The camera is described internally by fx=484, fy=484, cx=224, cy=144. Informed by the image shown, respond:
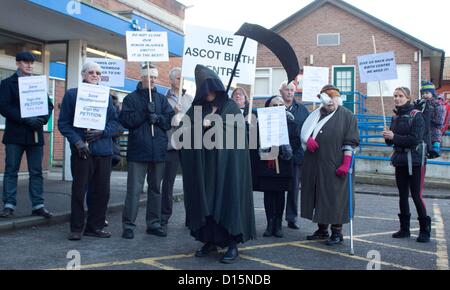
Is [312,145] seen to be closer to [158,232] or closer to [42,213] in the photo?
[158,232]

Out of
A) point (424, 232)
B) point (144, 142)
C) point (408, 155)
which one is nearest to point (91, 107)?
point (144, 142)

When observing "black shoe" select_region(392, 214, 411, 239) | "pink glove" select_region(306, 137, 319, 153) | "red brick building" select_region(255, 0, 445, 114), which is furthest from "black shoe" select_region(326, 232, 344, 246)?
"red brick building" select_region(255, 0, 445, 114)

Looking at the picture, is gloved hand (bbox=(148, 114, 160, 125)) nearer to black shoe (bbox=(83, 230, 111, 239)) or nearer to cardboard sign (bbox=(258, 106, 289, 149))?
cardboard sign (bbox=(258, 106, 289, 149))

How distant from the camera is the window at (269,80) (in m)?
25.7

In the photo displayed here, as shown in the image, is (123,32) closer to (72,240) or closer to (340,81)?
(72,240)

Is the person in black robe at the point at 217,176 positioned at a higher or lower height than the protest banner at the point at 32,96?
lower

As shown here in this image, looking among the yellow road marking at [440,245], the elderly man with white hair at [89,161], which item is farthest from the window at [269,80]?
the elderly man with white hair at [89,161]

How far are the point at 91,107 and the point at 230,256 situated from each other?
2.50 metres

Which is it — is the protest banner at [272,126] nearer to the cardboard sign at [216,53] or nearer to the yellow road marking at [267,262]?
the cardboard sign at [216,53]

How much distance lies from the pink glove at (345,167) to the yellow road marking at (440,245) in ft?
4.66

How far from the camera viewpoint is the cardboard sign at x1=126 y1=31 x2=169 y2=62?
22.3ft

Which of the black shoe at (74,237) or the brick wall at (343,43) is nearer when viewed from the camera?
the black shoe at (74,237)

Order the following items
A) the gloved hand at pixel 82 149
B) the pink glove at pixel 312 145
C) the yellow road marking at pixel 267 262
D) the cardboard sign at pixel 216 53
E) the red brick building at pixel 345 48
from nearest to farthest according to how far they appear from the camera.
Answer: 1. the yellow road marking at pixel 267 262
2. the gloved hand at pixel 82 149
3. the pink glove at pixel 312 145
4. the cardboard sign at pixel 216 53
5. the red brick building at pixel 345 48

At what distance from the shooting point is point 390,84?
24.5m
